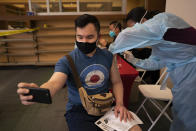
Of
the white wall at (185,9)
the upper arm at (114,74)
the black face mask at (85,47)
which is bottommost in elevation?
the upper arm at (114,74)

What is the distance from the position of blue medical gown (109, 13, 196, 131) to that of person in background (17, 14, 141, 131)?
0.56 feet

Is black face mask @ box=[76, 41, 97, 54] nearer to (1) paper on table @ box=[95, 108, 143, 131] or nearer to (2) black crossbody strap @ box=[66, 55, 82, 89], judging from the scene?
(2) black crossbody strap @ box=[66, 55, 82, 89]

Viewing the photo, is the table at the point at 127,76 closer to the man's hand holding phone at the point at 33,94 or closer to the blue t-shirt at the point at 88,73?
the blue t-shirt at the point at 88,73

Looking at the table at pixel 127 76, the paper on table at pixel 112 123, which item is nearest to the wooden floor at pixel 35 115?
the table at pixel 127 76

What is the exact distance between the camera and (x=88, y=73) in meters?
1.04

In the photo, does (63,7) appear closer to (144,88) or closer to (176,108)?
(144,88)

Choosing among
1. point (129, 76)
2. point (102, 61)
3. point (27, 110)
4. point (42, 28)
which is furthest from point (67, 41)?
point (102, 61)

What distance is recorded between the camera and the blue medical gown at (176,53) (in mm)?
871

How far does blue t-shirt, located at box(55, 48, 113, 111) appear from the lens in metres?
1.03

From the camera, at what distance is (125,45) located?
37.1 inches

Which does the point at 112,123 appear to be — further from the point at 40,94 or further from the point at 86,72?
the point at 40,94

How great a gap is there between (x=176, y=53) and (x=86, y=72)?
0.66 meters

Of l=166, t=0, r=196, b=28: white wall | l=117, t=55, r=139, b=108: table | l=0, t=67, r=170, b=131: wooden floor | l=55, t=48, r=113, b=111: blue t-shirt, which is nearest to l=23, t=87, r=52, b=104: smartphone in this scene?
l=55, t=48, r=113, b=111: blue t-shirt

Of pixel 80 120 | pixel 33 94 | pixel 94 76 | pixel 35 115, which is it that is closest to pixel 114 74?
pixel 94 76
